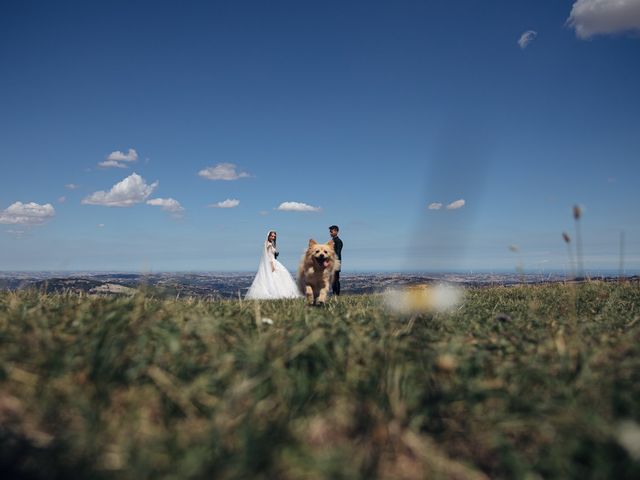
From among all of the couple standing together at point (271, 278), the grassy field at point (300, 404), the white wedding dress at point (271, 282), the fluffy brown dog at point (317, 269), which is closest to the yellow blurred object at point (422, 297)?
the grassy field at point (300, 404)

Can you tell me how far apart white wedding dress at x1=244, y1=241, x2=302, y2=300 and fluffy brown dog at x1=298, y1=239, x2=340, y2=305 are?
27.5ft

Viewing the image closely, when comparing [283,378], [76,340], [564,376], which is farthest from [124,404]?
[564,376]

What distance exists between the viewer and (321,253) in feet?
37.9

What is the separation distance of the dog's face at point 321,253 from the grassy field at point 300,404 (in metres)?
7.46

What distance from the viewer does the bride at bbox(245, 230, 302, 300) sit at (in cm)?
2030

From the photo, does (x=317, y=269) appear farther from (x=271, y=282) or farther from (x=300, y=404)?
(x=271, y=282)

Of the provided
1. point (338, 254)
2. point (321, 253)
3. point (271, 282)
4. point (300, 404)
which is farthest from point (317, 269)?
point (271, 282)

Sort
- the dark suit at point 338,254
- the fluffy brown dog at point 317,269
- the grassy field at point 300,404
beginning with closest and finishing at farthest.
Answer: the grassy field at point 300,404 < the fluffy brown dog at point 317,269 < the dark suit at point 338,254

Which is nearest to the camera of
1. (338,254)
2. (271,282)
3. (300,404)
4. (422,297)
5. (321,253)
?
(300,404)

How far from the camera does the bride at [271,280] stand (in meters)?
20.3

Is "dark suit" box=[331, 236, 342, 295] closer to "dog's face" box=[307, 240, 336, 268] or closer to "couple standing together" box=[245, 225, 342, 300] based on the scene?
"couple standing together" box=[245, 225, 342, 300]

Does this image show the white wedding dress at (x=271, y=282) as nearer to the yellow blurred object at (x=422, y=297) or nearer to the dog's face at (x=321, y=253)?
the dog's face at (x=321, y=253)

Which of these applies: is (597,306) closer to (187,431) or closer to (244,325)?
(244,325)

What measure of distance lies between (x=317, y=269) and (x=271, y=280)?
932 centimetres
